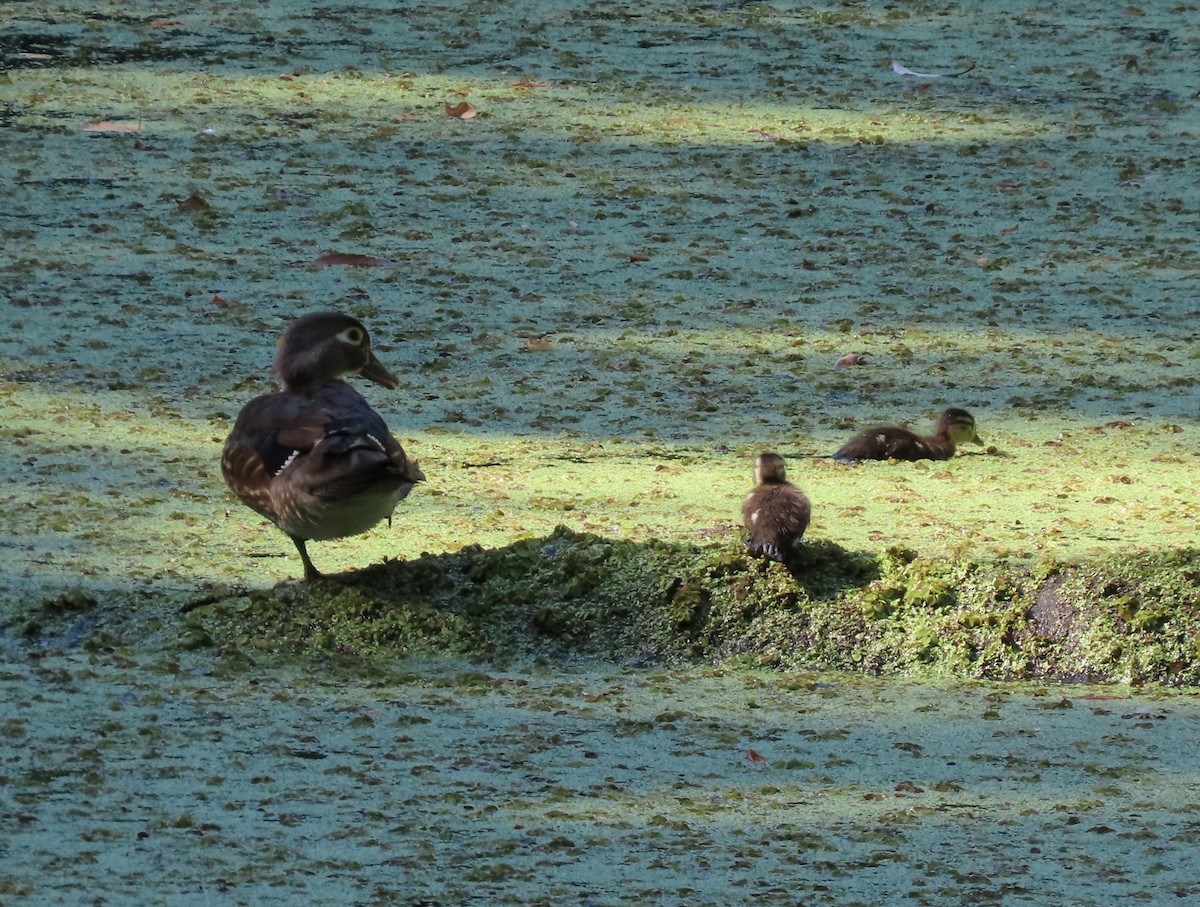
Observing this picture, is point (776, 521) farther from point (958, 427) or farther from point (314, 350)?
point (958, 427)

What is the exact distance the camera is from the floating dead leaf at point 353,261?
5.16 m

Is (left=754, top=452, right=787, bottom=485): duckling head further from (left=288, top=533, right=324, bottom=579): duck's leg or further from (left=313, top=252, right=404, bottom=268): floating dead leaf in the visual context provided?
(left=313, top=252, right=404, bottom=268): floating dead leaf

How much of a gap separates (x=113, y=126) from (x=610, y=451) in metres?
2.77

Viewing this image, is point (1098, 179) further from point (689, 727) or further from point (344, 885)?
point (344, 885)

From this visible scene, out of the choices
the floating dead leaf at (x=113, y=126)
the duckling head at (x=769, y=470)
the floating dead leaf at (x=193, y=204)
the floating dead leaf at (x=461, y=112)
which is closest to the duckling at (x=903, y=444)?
the duckling head at (x=769, y=470)

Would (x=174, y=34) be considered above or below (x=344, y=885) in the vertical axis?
above

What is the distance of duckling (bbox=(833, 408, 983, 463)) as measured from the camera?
3.96 meters

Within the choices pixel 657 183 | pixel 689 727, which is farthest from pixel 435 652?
pixel 657 183

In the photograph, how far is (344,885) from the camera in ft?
7.33

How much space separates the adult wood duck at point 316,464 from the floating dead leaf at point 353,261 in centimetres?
179

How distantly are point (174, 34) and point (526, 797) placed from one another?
518 centimetres

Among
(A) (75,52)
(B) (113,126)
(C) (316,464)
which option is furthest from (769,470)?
(A) (75,52)

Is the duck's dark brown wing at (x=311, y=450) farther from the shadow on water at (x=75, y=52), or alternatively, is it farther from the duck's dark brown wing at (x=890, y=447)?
the shadow on water at (x=75, y=52)

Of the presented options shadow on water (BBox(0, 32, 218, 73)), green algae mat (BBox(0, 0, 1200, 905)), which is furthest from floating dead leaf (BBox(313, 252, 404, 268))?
shadow on water (BBox(0, 32, 218, 73))
